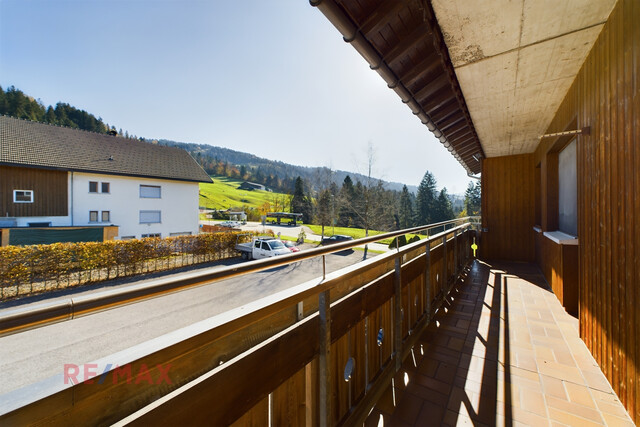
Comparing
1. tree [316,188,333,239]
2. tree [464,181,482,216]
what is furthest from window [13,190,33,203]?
tree [464,181,482,216]

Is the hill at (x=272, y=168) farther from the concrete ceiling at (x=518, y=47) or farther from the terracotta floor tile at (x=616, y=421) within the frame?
the terracotta floor tile at (x=616, y=421)

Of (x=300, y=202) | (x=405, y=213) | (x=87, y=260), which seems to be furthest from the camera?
(x=300, y=202)

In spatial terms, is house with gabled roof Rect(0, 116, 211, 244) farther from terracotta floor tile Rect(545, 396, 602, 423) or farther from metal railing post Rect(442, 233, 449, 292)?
terracotta floor tile Rect(545, 396, 602, 423)

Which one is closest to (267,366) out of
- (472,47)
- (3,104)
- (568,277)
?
(472,47)

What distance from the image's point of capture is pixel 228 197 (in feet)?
184

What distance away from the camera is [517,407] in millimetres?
1855

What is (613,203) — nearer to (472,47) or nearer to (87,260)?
(472,47)

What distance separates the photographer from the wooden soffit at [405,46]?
1878 millimetres

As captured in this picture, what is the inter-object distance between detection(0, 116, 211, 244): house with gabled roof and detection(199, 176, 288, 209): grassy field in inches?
1134

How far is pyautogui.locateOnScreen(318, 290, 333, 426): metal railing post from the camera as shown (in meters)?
1.34

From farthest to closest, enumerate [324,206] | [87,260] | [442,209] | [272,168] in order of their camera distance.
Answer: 1. [272,168]
2. [442,209]
3. [324,206]
4. [87,260]

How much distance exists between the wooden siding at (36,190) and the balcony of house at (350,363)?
18.3m

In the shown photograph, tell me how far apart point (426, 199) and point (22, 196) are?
134 feet

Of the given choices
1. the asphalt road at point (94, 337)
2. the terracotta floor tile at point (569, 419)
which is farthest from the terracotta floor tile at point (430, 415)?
the asphalt road at point (94, 337)
